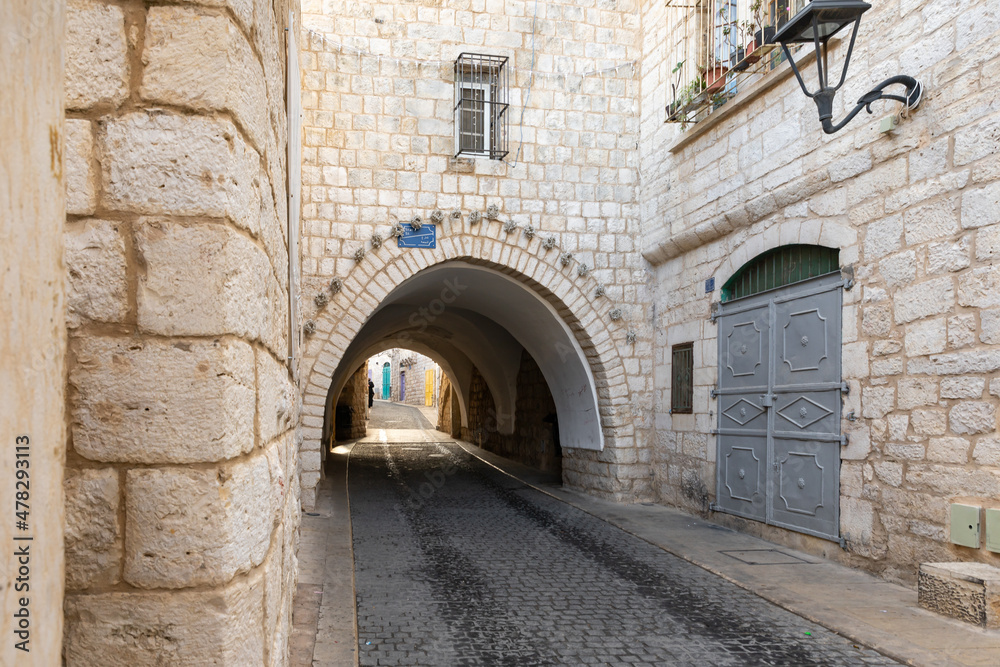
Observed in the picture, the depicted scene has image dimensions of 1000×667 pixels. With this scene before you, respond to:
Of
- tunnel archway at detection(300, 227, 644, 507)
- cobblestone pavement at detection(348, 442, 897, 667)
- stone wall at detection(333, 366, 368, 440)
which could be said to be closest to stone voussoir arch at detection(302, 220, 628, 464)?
tunnel archway at detection(300, 227, 644, 507)

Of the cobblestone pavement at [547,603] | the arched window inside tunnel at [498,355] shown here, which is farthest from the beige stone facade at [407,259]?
the cobblestone pavement at [547,603]

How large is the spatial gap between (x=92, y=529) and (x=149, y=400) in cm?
29

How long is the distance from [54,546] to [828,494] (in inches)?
222

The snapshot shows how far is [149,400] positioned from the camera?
1629 millimetres

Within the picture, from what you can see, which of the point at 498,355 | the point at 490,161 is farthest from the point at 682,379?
the point at 498,355

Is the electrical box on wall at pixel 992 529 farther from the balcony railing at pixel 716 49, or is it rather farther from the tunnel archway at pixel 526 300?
the tunnel archway at pixel 526 300

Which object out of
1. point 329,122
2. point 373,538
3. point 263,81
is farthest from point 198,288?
point 329,122

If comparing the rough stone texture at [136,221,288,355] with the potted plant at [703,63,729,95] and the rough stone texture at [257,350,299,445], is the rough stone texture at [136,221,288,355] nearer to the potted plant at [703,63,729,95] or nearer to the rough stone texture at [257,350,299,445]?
the rough stone texture at [257,350,299,445]

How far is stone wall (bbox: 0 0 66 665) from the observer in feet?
4.32

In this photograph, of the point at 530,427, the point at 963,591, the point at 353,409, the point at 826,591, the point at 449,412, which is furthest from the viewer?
the point at 449,412

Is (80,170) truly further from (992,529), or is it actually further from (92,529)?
(992,529)

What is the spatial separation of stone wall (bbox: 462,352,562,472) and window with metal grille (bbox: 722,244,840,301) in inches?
216

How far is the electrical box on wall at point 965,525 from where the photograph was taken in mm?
4523

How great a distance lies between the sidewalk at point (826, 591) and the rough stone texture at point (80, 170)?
4.02 m
